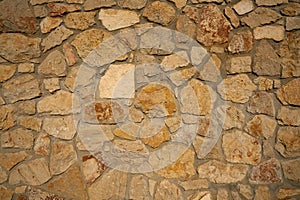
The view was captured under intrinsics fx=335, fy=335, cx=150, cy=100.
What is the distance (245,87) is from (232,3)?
0.44 m

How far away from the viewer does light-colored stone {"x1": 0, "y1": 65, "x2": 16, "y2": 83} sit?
5.63 feet

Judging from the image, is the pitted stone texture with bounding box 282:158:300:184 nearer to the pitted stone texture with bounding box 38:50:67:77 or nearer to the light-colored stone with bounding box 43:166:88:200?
the light-colored stone with bounding box 43:166:88:200

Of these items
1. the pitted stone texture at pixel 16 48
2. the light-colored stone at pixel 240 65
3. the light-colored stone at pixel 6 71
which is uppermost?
the pitted stone texture at pixel 16 48

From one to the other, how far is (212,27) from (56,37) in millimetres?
806

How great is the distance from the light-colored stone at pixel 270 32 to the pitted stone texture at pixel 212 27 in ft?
0.47

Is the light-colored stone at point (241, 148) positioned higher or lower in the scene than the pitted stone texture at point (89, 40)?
lower

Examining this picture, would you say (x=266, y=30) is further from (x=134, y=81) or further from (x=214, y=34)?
(x=134, y=81)

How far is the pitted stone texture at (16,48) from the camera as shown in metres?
1.72

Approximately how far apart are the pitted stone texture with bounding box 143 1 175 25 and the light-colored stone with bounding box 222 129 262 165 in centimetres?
66

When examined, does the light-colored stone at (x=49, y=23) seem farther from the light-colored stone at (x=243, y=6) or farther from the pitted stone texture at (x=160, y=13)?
the light-colored stone at (x=243, y=6)

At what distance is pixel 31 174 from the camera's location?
1708 millimetres

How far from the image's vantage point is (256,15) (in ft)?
5.67

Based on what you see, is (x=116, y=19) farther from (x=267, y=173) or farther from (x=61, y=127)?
(x=267, y=173)

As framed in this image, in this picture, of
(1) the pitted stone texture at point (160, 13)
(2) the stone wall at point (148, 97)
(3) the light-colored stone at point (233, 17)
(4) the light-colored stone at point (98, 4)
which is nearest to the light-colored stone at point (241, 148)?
(2) the stone wall at point (148, 97)
